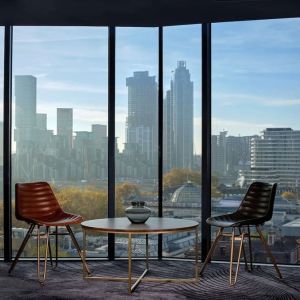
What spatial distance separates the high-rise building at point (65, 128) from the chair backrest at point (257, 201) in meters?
1.92

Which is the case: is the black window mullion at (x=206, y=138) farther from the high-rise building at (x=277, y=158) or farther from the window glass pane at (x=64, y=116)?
the window glass pane at (x=64, y=116)

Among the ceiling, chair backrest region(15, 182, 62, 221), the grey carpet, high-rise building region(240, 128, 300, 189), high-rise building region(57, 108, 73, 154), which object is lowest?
the grey carpet

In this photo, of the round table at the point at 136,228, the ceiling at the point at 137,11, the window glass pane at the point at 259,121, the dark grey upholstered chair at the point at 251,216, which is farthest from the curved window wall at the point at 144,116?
the round table at the point at 136,228

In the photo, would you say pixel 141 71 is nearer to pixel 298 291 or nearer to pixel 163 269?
pixel 163 269

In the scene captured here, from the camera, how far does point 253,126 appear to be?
18.0 ft

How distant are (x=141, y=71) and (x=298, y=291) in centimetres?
276

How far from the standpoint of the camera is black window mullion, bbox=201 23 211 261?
17.9 ft

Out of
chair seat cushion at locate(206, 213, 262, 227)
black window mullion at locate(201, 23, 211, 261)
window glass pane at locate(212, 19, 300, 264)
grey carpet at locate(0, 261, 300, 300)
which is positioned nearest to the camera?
grey carpet at locate(0, 261, 300, 300)

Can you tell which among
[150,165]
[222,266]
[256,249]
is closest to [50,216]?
[150,165]

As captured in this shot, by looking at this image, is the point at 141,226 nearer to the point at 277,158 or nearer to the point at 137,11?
the point at 277,158

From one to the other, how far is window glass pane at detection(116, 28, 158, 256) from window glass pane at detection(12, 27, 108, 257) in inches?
6.4

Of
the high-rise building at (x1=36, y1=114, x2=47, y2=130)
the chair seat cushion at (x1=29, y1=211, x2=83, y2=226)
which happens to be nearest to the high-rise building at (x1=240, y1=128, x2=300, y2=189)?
the chair seat cushion at (x1=29, y1=211, x2=83, y2=226)

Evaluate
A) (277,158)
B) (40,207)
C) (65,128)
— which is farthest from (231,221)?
(65,128)

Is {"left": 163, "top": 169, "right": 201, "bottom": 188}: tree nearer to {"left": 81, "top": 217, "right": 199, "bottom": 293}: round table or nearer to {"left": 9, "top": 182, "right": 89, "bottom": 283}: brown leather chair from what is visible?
{"left": 81, "top": 217, "right": 199, "bottom": 293}: round table
